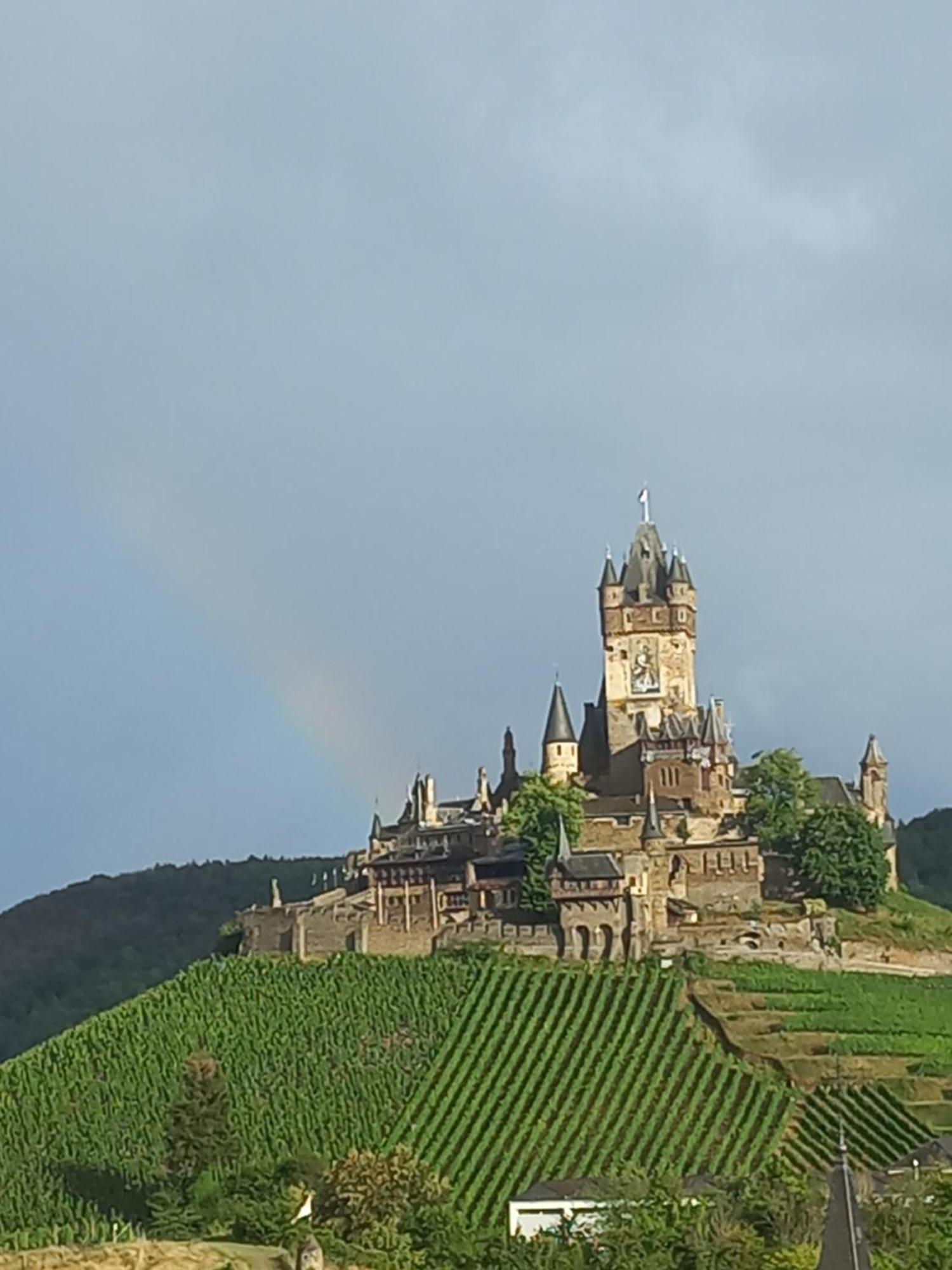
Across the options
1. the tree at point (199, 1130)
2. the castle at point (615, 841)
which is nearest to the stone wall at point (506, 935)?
the castle at point (615, 841)

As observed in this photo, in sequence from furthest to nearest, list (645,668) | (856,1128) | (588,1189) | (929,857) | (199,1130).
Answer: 1. (929,857)
2. (645,668)
3. (856,1128)
4. (199,1130)
5. (588,1189)

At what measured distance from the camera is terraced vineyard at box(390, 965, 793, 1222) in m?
68.2

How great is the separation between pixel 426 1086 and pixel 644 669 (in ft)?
101

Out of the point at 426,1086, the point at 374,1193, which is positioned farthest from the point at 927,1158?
the point at 426,1086

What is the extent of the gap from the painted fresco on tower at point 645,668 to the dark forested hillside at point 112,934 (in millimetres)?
32778

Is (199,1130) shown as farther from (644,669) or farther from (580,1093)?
(644,669)

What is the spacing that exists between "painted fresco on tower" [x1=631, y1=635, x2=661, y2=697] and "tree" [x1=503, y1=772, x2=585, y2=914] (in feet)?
26.3

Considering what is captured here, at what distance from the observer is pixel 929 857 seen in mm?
136125

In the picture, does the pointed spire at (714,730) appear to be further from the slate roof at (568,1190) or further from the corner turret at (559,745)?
the slate roof at (568,1190)

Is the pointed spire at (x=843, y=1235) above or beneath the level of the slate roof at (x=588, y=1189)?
beneath

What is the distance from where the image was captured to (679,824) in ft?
304

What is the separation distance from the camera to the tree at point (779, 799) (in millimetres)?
92000

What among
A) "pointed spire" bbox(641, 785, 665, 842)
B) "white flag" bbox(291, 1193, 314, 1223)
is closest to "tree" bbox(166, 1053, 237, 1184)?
"white flag" bbox(291, 1193, 314, 1223)

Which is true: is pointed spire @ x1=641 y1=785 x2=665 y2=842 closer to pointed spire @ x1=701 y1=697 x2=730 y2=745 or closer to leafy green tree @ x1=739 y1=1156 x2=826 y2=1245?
pointed spire @ x1=701 y1=697 x2=730 y2=745
